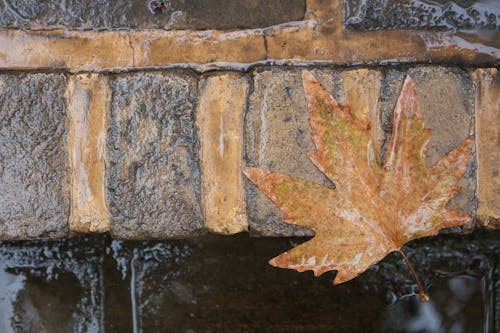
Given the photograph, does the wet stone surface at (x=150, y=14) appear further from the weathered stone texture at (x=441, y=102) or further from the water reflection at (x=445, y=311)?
the water reflection at (x=445, y=311)

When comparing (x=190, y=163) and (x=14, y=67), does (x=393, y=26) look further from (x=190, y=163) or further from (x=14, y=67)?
(x=14, y=67)

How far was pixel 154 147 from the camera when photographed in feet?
4.48

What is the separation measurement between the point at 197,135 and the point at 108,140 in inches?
9.5

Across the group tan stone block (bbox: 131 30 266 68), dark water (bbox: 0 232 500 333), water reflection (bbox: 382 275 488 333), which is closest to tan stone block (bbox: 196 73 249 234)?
tan stone block (bbox: 131 30 266 68)

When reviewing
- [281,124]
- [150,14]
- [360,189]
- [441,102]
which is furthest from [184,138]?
[441,102]

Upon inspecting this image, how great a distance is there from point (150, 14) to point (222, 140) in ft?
1.39

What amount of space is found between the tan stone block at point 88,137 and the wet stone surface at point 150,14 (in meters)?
0.18

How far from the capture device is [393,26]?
1.45 meters

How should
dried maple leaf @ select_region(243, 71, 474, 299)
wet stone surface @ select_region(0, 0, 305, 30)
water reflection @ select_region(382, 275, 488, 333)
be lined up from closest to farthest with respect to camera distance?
dried maple leaf @ select_region(243, 71, 474, 299), wet stone surface @ select_region(0, 0, 305, 30), water reflection @ select_region(382, 275, 488, 333)

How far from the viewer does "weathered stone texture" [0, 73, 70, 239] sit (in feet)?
4.49

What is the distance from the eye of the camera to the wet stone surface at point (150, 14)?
4.73ft

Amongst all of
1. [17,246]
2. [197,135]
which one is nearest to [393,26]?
[197,135]

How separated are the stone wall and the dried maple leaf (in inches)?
1.4

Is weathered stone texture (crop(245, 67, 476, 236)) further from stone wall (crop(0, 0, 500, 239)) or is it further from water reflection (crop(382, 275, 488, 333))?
water reflection (crop(382, 275, 488, 333))
